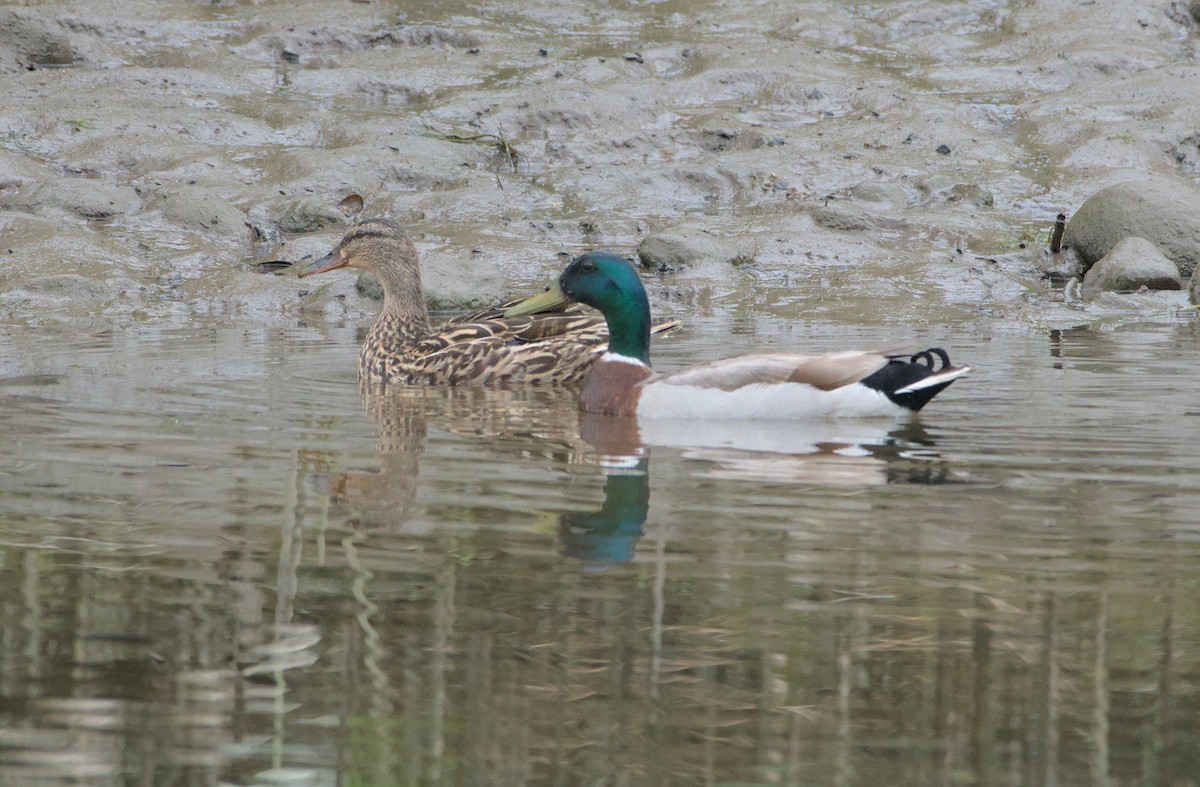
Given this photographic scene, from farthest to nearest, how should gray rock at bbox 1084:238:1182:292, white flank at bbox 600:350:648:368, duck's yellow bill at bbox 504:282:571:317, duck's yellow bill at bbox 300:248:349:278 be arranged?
gray rock at bbox 1084:238:1182:292, duck's yellow bill at bbox 300:248:349:278, duck's yellow bill at bbox 504:282:571:317, white flank at bbox 600:350:648:368

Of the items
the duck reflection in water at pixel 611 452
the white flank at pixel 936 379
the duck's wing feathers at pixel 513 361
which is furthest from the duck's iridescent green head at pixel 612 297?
the white flank at pixel 936 379

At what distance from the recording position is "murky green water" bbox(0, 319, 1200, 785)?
2.92 metres

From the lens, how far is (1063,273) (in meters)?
13.2

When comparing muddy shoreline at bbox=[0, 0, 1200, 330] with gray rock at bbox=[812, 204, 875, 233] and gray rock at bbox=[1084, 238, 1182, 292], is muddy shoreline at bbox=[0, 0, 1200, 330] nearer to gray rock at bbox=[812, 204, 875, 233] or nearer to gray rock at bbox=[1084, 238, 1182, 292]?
gray rock at bbox=[812, 204, 875, 233]

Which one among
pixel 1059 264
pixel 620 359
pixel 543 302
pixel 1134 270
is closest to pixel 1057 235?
pixel 1059 264

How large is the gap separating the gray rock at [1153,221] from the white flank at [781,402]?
685 centimetres

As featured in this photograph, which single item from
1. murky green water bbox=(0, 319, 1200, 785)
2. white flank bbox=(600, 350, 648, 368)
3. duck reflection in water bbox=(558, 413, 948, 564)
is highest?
white flank bbox=(600, 350, 648, 368)

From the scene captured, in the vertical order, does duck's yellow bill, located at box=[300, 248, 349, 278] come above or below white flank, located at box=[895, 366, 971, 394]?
above

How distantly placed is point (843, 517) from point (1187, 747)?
1.82 m

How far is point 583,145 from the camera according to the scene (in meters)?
15.4

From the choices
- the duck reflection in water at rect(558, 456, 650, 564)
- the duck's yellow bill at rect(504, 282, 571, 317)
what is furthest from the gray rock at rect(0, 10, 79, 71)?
the duck reflection in water at rect(558, 456, 650, 564)

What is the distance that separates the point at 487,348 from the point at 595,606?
482 centimetres

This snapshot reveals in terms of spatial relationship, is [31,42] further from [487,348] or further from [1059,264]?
[1059,264]

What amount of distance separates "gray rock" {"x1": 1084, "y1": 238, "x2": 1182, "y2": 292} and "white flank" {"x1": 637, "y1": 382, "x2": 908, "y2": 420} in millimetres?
6248
